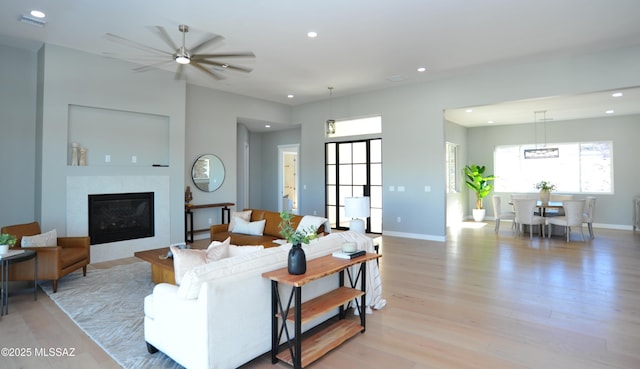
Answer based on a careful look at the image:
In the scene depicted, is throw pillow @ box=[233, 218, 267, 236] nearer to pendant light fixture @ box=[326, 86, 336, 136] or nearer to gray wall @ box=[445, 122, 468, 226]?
pendant light fixture @ box=[326, 86, 336, 136]

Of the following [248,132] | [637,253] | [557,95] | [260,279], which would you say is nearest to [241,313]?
[260,279]

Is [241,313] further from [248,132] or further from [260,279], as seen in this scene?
[248,132]

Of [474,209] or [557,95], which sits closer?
[557,95]

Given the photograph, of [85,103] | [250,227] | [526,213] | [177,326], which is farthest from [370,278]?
[526,213]

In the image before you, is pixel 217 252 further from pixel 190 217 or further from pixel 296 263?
pixel 190 217

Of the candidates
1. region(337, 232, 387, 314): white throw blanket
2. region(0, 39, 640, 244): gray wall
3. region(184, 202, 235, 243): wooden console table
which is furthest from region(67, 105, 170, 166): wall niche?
region(337, 232, 387, 314): white throw blanket

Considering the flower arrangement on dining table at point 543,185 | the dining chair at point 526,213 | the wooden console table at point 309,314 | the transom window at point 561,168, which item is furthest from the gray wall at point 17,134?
the transom window at point 561,168

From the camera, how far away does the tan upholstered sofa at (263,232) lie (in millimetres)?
5277

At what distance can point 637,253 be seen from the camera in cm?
605

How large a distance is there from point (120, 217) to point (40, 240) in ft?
5.48

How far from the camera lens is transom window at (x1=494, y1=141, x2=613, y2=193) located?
920cm

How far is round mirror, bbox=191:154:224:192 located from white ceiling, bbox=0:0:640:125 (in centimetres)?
252

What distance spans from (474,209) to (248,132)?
732 centimetres

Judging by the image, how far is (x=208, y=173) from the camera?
7.70 meters
